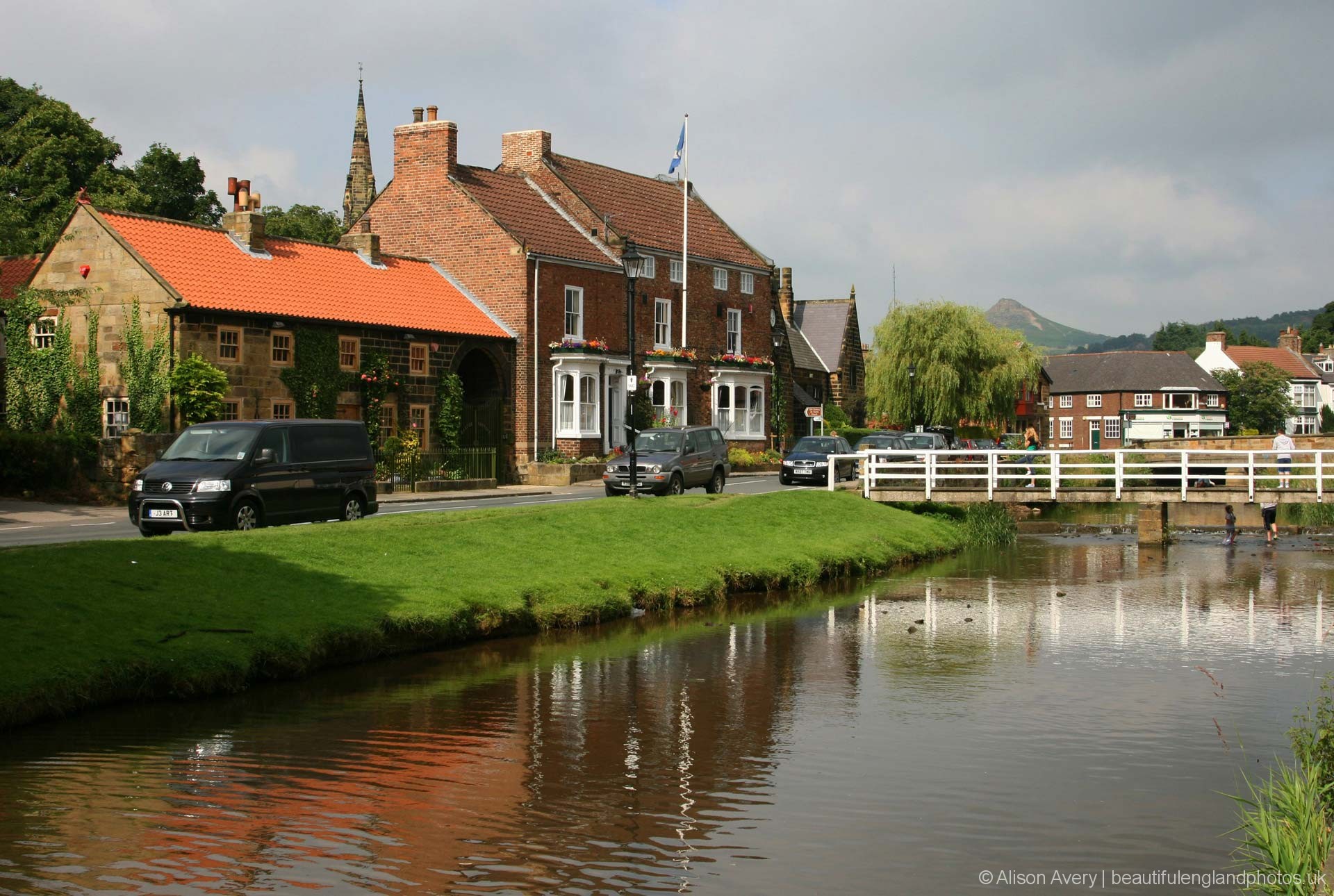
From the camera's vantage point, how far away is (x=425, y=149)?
4891 cm

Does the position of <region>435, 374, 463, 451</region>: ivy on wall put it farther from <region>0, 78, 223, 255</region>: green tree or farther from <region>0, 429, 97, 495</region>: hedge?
<region>0, 78, 223, 255</region>: green tree

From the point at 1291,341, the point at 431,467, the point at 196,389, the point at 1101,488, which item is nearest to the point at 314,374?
the point at 196,389

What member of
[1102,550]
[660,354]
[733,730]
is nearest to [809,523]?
[1102,550]

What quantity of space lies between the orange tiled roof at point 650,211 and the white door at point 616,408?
5.95 meters

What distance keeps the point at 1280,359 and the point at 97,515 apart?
11980 cm

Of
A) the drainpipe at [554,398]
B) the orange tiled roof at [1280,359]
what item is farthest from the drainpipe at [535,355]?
the orange tiled roof at [1280,359]

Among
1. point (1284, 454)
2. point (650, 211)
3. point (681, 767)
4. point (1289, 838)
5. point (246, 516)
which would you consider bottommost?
point (681, 767)

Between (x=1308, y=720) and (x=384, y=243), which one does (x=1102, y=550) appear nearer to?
Answer: (x=1308, y=720)

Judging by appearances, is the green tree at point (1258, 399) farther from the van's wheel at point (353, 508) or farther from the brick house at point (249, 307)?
the van's wheel at point (353, 508)

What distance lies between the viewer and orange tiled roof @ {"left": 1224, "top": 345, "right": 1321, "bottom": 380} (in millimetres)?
124250

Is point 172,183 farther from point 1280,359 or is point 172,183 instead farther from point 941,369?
point 1280,359

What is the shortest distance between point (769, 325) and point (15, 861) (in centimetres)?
5612

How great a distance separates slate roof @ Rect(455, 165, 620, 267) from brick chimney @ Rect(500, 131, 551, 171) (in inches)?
41.4

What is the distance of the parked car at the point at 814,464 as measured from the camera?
4134cm
